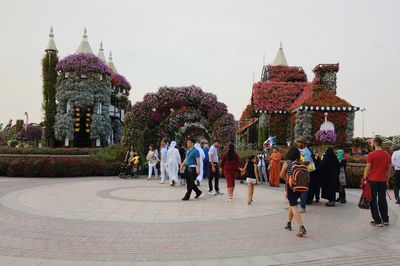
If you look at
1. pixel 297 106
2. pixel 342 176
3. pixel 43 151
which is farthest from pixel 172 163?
pixel 297 106

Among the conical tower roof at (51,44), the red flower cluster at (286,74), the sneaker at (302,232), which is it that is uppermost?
the conical tower roof at (51,44)

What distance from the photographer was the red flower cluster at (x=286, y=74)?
130 ft

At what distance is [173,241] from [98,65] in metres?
34.4

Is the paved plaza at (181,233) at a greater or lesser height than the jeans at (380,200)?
lesser

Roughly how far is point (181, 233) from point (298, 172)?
2.55m

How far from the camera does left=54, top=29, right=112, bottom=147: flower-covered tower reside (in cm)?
3706

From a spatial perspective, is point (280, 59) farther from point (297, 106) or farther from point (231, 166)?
point (231, 166)

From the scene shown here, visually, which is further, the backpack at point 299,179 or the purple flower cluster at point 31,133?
the purple flower cluster at point 31,133

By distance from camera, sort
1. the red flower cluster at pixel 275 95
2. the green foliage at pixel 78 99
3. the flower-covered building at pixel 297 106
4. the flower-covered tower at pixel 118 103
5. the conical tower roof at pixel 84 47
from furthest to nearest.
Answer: the flower-covered tower at pixel 118 103 < the conical tower roof at pixel 84 47 < the green foliage at pixel 78 99 < the red flower cluster at pixel 275 95 < the flower-covered building at pixel 297 106

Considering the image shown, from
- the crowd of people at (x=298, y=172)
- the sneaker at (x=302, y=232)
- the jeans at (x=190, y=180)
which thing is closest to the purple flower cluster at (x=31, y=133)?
the crowd of people at (x=298, y=172)

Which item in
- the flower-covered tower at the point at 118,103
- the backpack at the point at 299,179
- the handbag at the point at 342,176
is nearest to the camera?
the backpack at the point at 299,179

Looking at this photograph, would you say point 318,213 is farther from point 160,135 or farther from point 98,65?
point 98,65

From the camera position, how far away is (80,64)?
37469 mm

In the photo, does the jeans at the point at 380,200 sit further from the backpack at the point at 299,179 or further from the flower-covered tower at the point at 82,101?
the flower-covered tower at the point at 82,101
